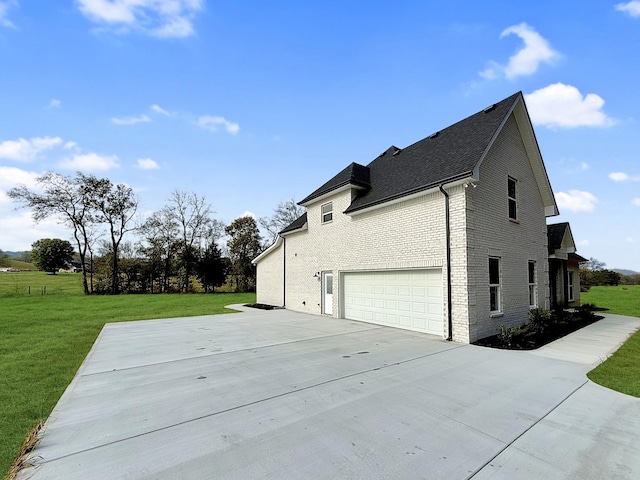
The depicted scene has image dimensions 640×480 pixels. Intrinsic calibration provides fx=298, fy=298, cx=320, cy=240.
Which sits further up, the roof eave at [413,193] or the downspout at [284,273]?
the roof eave at [413,193]

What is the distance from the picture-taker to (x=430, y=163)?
10766 millimetres

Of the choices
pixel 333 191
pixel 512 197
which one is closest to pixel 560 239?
pixel 512 197

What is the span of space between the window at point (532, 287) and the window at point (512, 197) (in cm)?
245

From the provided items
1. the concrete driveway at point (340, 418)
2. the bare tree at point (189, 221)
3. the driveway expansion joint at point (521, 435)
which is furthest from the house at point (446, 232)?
the bare tree at point (189, 221)

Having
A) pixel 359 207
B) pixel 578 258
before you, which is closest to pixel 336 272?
pixel 359 207

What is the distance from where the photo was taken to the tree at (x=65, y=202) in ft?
95.5

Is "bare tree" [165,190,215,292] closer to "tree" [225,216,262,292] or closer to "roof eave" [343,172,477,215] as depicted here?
"tree" [225,216,262,292]

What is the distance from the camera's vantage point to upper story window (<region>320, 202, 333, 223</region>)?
14625 millimetres

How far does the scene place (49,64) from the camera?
8.97 meters

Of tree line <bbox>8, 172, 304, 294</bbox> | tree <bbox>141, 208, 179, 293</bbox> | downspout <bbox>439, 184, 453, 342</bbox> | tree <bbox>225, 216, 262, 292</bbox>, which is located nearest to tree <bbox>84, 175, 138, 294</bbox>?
tree line <bbox>8, 172, 304, 294</bbox>

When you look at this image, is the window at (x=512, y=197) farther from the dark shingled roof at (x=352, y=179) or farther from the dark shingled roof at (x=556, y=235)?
the dark shingled roof at (x=556, y=235)

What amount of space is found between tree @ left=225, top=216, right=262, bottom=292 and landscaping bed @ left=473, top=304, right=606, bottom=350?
31357 mm

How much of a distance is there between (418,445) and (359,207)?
31.6 ft

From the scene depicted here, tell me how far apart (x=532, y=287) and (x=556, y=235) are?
6.86 meters
